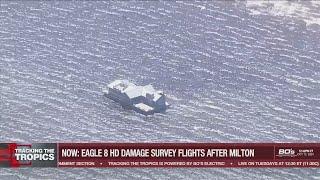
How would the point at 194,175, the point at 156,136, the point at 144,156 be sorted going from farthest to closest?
the point at 156,136 → the point at 194,175 → the point at 144,156

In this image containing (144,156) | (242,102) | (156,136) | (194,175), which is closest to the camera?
(144,156)

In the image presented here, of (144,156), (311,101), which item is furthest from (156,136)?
(144,156)

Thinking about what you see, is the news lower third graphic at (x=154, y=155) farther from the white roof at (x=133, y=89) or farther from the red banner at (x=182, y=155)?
the white roof at (x=133, y=89)

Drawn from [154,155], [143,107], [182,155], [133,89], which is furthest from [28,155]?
[133,89]

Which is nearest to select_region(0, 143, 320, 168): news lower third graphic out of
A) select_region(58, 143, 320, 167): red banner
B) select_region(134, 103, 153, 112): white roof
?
select_region(58, 143, 320, 167): red banner

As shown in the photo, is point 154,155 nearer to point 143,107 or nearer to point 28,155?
point 28,155

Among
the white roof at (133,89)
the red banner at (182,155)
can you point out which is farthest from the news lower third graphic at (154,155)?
the white roof at (133,89)

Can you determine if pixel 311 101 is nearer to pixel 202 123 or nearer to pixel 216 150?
pixel 202 123

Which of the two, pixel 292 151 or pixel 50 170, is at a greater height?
pixel 292 151
